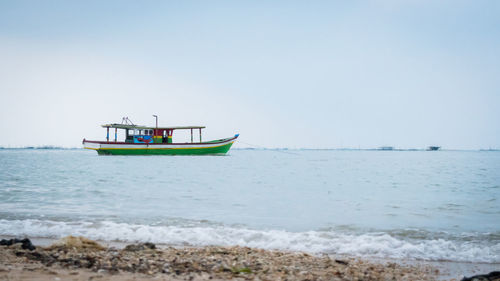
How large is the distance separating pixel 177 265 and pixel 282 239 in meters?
3.04

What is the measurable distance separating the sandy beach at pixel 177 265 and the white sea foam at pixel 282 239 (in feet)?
3.08

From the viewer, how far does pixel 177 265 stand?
476 centimetres

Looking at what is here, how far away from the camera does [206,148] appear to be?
196ft

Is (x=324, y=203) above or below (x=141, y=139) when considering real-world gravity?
below

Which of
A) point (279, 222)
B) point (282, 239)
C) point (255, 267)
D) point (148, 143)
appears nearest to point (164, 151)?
point (148, 143)

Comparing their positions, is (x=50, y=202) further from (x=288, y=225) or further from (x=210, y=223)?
(x=288, y=225)

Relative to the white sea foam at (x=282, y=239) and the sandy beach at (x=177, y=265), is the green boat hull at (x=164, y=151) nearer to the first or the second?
the white sea foam at (x=282, y=239)

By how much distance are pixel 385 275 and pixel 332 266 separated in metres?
0.72

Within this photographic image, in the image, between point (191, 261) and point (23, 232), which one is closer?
point (191, 261)

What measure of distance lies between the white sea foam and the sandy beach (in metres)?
0.94

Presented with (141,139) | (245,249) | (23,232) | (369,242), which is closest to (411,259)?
(369,242)

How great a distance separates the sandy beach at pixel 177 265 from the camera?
14.1ft

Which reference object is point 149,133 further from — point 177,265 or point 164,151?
point 177,265

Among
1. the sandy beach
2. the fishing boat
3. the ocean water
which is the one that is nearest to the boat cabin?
the fishing boat
